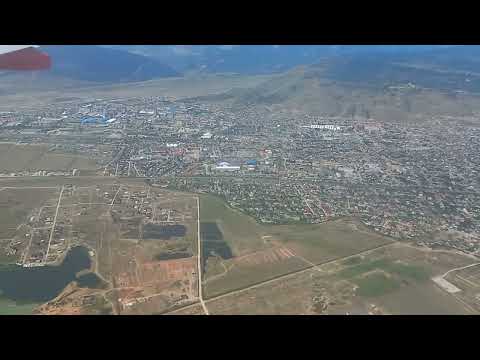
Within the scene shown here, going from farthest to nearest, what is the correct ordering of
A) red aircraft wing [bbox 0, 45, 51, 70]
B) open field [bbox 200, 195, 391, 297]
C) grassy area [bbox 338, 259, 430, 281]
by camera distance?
1. grassy area [bbox 338, 259, 430, 281]
2. open field [bbox 200, 195, 391, 297]
3. red aircraft wing [bbox 0, 45, 51, 70]

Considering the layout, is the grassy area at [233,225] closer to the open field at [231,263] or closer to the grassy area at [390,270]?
the open field at [231,263]

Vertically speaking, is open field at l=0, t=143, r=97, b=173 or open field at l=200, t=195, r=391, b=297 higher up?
open field at l=200, t=195, r=391, b=297

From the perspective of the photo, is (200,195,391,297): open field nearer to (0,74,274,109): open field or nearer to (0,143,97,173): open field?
(0,143,97,173): open field

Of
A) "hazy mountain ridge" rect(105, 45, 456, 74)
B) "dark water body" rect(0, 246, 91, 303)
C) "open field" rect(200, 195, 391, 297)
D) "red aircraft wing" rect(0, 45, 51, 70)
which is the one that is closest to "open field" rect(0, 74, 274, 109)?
"hazy mountain ridge" rect(105, 45, 456, 74)

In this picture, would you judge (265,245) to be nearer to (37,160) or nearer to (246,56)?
(37,160)

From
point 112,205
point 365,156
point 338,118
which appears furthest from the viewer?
point 338,118
